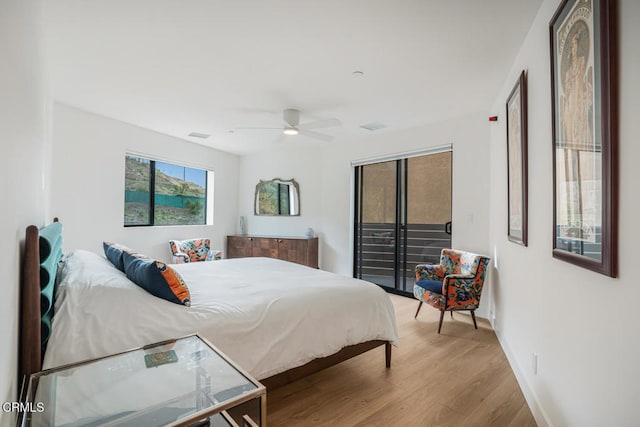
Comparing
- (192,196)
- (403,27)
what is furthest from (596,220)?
(192,196)

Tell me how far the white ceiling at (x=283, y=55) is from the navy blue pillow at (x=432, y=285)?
79.9 inches

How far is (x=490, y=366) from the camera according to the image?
248 cm

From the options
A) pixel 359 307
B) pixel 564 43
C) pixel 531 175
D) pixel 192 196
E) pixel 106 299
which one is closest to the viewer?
pixel 564 43

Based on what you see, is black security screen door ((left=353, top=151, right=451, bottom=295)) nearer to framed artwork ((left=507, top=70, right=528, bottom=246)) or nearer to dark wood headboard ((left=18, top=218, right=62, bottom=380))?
framed artwork ((left=507, top=70, right=528, bottom=246))

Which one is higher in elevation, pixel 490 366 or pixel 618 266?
pixel 618 266

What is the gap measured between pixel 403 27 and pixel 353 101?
4.49ft

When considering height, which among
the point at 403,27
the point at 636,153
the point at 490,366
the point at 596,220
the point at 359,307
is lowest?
the point at 490,366

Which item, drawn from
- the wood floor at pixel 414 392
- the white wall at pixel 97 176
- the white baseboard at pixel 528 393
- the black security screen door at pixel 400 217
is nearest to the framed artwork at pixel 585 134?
the white baseboard at pixel 528 393

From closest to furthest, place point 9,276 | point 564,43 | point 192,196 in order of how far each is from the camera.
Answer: point 9,276
point 564,43
point 192,196

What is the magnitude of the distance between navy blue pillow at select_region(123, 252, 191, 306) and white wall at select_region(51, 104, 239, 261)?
2852 millimetres

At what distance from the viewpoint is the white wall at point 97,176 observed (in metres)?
3.79

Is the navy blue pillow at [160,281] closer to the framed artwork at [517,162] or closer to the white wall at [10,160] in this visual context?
the white wall at [10,160]

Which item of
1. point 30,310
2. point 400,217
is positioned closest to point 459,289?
point 400,217

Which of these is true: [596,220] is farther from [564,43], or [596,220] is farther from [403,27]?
[403,27]
